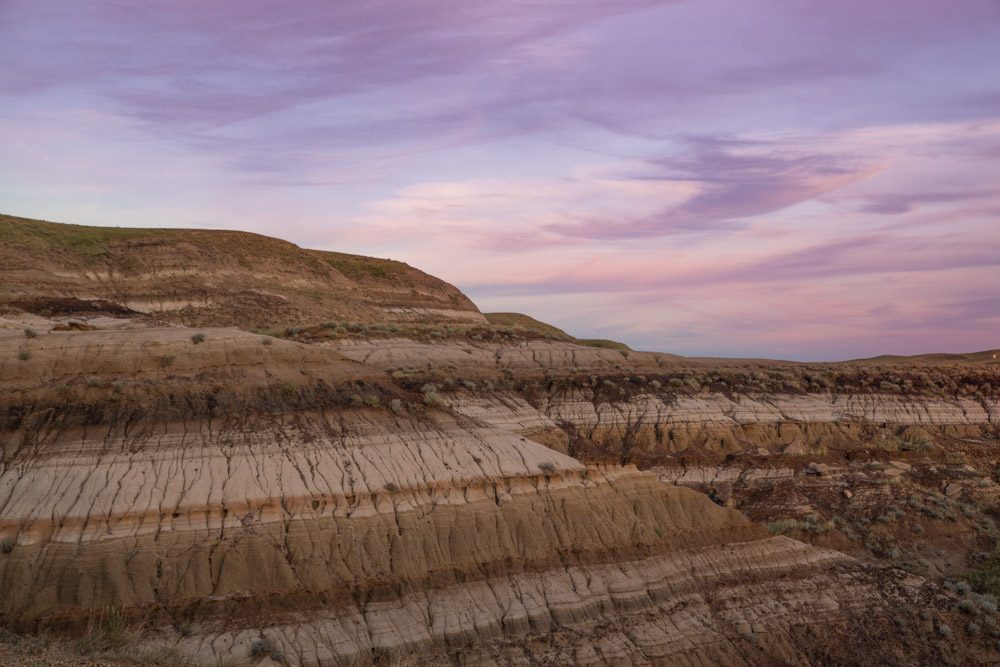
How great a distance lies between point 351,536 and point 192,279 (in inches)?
1854

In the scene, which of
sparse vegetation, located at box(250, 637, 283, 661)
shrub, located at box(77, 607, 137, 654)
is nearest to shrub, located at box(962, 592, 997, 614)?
sparse vegetation, located at box(250, 637, 283, 661)

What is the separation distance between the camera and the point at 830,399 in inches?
1729

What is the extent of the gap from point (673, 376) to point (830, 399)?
9.22m

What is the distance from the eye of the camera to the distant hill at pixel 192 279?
55.4 meters

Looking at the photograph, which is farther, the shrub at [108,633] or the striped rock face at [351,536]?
the striped rock face at [351,536]

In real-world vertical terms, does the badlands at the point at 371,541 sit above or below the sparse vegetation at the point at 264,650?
above

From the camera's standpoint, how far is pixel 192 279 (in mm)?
61844

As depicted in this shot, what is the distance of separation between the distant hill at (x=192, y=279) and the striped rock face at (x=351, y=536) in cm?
3253

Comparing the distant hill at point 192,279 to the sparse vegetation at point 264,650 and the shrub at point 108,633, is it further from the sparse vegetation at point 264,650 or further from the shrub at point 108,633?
the sparse vegetation at point 264,650

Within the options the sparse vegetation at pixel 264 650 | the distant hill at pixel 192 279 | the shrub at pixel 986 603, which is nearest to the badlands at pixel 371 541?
the sparse vegetation at pixel 264 650

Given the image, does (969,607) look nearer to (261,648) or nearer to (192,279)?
(261,648)

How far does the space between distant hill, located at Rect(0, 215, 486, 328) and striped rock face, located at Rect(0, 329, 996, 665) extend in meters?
32.5

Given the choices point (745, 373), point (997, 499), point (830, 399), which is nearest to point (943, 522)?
point (997, 499)

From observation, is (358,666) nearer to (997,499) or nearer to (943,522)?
(943,522)
